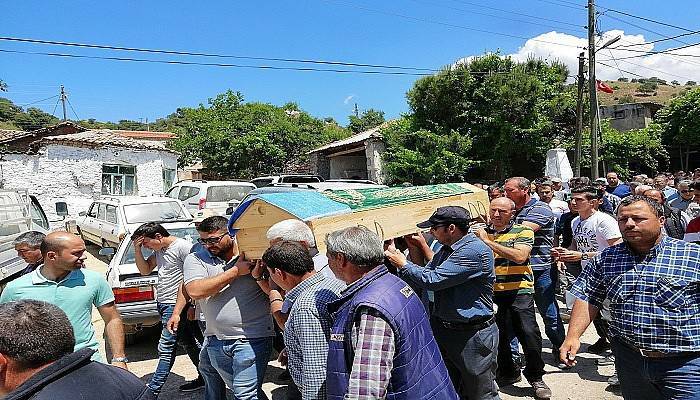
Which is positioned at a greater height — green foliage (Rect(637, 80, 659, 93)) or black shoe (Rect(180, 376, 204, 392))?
green foliage (Rect(637, 80, 659, 93))

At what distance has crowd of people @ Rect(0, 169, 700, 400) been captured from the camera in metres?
2.12

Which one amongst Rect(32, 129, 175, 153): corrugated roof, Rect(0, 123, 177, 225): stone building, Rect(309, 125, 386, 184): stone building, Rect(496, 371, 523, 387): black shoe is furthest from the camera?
Rect(309, 125, 386, 184): stone building

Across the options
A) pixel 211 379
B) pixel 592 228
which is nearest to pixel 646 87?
pixel 592 228

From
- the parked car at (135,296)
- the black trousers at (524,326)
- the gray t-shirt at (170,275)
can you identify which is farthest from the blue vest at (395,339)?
the parked car at (135,296)

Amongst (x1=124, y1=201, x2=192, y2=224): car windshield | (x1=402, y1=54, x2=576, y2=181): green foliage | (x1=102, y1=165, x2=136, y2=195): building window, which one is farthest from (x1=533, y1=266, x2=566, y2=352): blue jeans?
(x1=102, y1=165, x2=136, y2=195): building window

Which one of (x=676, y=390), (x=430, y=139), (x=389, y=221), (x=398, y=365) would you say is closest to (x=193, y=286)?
(x=389, y=221)

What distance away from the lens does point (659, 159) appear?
94.4 ft

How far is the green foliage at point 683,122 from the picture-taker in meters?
28.3

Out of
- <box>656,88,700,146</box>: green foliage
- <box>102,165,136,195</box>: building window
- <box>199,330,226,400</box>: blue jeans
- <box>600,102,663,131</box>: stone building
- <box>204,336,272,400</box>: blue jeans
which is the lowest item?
<box>199,330,226,400</box>: blue jeans

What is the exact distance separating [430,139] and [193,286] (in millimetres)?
17568

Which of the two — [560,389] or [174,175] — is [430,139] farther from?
[560,389]

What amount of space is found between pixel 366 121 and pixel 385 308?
46857mm

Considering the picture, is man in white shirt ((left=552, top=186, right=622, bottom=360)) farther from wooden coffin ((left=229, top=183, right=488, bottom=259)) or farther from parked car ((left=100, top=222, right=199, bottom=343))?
parked car ((left=100, top=222, right=199, bottom=343))

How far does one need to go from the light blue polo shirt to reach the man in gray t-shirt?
94 cm
